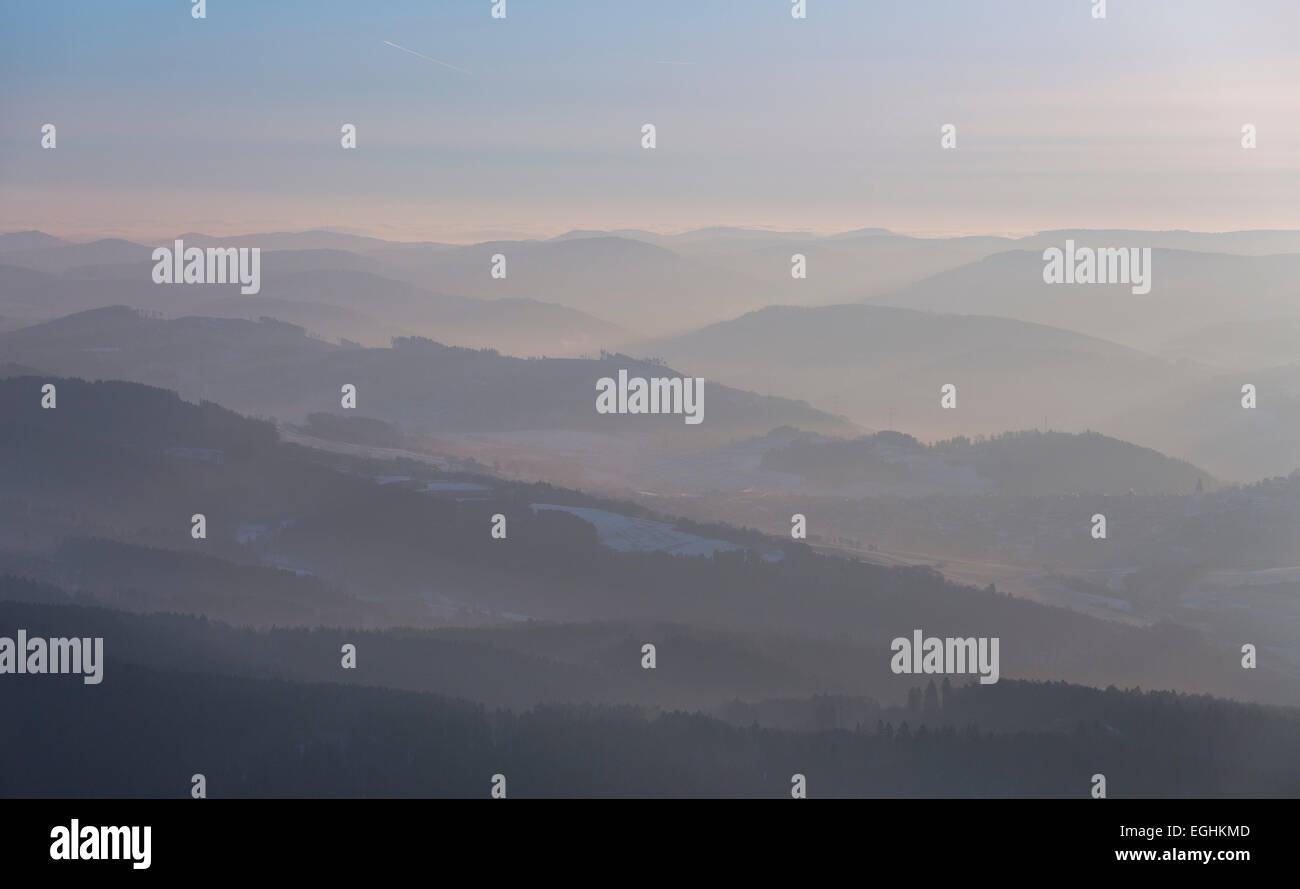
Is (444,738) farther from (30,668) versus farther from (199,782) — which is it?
(30,668)

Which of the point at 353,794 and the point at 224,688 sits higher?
the point at 224,688

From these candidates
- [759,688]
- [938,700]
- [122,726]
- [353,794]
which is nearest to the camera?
[353,794]

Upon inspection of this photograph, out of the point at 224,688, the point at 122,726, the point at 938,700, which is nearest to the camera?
the point at 122,726

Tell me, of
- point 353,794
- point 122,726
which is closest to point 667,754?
point 353,794

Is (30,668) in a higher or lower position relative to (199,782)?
higher

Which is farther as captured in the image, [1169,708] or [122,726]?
[1169,708]

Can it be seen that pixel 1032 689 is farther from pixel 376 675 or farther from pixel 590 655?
pixel 376 675

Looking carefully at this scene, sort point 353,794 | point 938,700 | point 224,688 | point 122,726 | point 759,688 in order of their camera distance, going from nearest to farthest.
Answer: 1. point 353,794
2. point 122,726
3. point 224,688
4. point 938,700
5. point 759,688

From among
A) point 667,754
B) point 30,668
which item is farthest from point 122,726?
point 667,754

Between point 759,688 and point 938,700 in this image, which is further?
point 759,688
